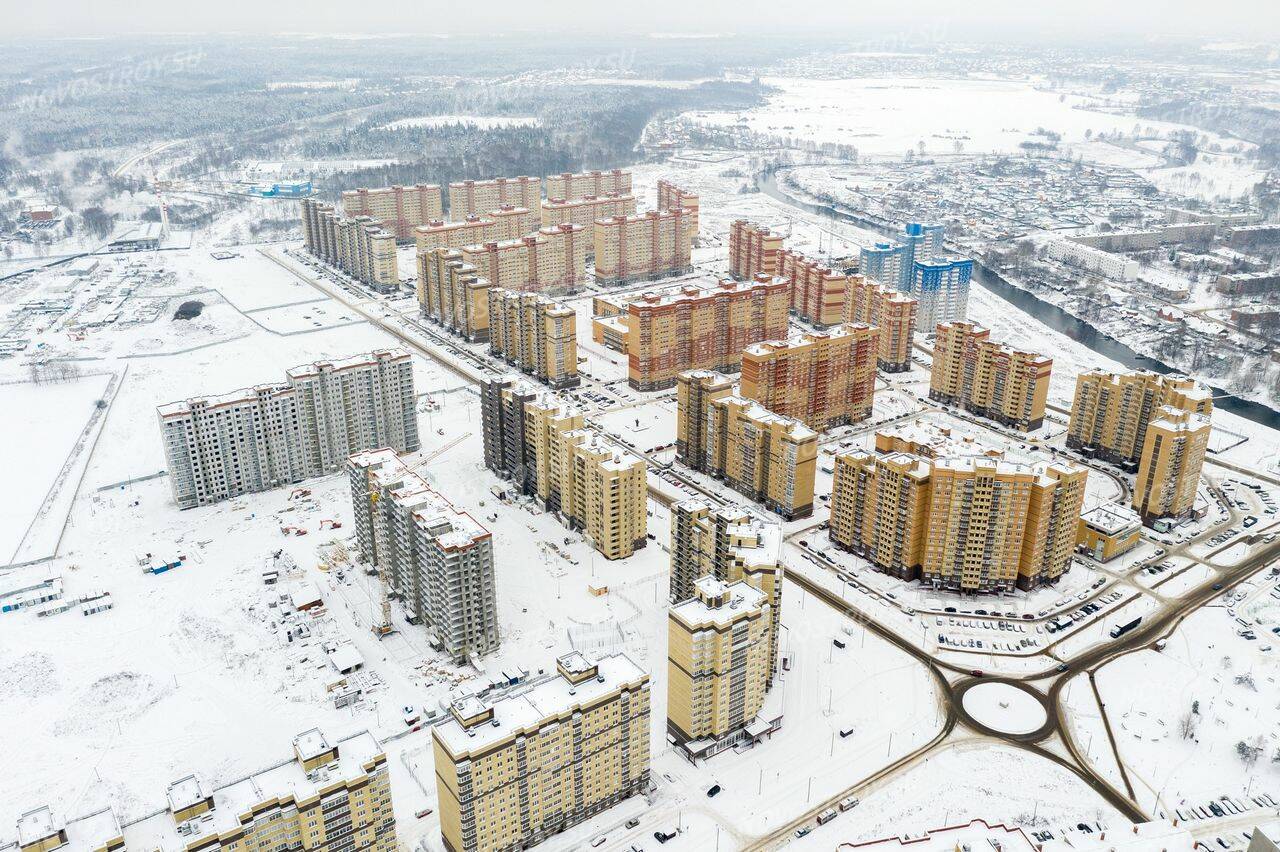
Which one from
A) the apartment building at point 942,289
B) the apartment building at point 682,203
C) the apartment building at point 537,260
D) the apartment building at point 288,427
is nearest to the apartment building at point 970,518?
the apartment building at point 288,427

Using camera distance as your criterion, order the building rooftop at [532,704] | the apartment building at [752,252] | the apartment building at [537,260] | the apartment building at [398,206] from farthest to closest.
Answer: the apartment building at [398,206] < the apartment building at [752,252] < the apartment building at [537,260] < the building rooftop at [532,704]

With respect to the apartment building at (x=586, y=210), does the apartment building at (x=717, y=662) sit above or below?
below

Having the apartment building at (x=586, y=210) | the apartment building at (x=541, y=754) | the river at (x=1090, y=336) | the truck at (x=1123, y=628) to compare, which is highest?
the apartment building at (x=586, y=210)

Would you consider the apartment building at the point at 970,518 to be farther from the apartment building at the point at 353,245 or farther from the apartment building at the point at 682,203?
the apartment building at the point at 353,245

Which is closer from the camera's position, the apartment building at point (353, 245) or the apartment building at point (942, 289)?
the apartment building at point (942, 289)

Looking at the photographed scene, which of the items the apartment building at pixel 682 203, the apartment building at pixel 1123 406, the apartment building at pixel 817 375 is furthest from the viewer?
the apartment building at pixel 682 203

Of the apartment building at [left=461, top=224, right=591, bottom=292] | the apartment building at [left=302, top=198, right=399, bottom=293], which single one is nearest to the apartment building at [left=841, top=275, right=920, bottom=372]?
the apartment building at [left=461, top=224, right=591, bottom=292]

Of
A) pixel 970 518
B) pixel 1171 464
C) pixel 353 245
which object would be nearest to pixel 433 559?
pixel 970 518

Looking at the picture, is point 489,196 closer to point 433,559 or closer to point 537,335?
point 537,335
